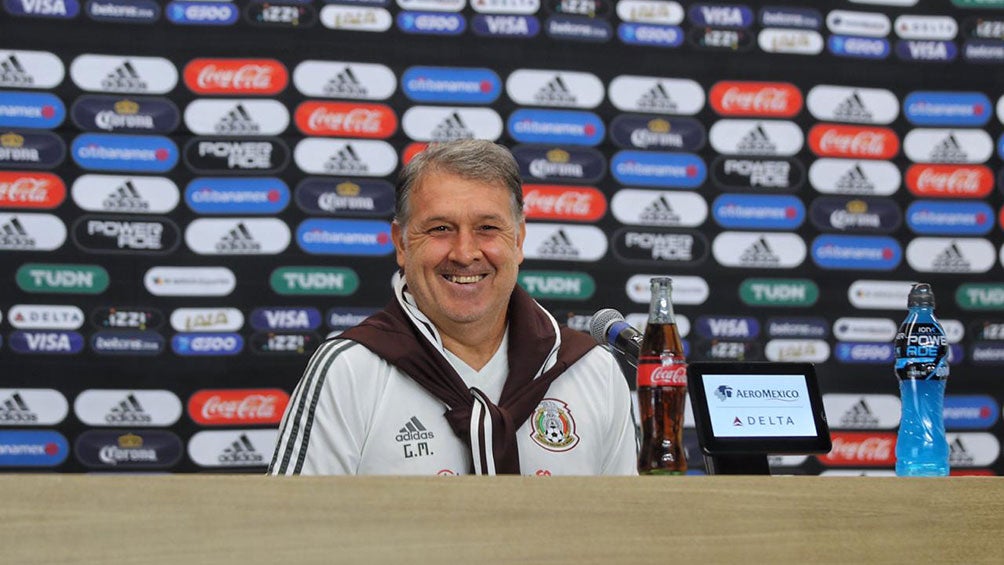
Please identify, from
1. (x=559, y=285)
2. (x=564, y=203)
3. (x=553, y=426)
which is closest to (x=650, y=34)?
(x=564, y=203)

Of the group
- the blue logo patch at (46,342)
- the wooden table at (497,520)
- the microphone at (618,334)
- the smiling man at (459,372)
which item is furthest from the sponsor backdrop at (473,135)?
the wooden table at (497,520)

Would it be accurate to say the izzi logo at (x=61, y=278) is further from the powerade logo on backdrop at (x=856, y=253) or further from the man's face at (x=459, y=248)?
the powerade logo on backdrop at (x=856, y=253)

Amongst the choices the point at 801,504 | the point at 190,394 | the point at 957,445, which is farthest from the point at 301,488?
the point at 957,445

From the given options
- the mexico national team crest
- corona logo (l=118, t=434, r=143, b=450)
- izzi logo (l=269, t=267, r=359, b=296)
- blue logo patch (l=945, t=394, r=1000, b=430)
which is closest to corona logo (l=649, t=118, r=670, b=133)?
izzi logo (l=269, t=267, r=359, b=296)

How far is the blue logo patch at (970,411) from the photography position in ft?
13.6

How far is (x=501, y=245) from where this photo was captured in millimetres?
2064

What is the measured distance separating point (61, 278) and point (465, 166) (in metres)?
2.24

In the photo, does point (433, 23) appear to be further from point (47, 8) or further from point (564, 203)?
point (47, 8)

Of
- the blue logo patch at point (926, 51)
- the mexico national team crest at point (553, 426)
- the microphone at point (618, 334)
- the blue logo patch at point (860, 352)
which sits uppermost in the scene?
the blue logo patch at point (926, 51)

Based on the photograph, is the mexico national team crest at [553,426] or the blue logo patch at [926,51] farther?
the blue logo patch at [926,51]

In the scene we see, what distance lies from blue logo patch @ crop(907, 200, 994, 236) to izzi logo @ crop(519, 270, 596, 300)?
126cm

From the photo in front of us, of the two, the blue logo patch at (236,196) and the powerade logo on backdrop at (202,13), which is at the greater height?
the powerade logo on backdrop at (202,13)

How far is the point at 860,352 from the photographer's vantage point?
4.14m

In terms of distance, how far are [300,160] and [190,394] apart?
2.90 ft
